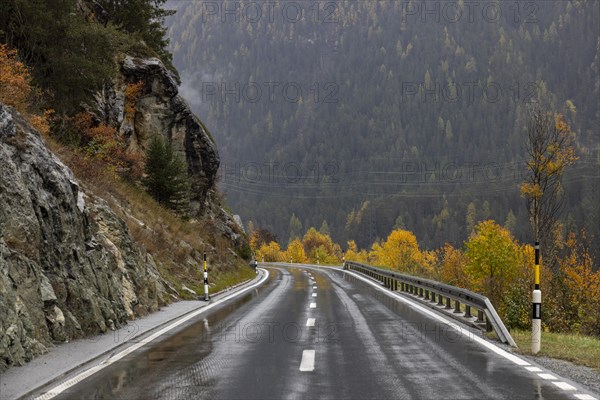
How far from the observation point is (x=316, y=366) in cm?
826

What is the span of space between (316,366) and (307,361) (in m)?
0.41

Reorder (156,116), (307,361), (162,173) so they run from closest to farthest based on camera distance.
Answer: (307,361) < (162,173) < (156,116)

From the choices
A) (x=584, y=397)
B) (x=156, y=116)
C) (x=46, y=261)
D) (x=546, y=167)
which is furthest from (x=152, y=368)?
(x=156, y=116)

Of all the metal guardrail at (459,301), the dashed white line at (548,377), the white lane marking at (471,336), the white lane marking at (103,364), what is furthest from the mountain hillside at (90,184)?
the metal guardrail at (459,301)

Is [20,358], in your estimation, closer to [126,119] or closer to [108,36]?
[108,36]

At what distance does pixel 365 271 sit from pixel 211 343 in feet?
95.2

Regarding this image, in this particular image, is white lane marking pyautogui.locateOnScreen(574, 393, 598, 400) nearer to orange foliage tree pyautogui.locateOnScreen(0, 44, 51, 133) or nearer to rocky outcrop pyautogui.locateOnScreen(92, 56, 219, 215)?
orange foliage tree pyautogui.locateOnScreen(0, 44, 51, 133)

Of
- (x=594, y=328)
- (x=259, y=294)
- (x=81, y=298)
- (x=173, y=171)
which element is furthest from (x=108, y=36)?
(x=594, y=328)

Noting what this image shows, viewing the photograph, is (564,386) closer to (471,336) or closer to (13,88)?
(471,336)

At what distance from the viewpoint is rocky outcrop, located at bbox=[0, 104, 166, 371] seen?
8.62 metres

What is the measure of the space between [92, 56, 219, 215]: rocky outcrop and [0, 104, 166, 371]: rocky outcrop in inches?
681

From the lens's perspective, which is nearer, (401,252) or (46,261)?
(46,261)

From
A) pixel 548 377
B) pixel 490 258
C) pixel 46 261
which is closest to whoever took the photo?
pixel 548 377

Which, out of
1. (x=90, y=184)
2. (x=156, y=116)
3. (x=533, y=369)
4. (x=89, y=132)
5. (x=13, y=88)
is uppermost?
(x=156, y=116)
